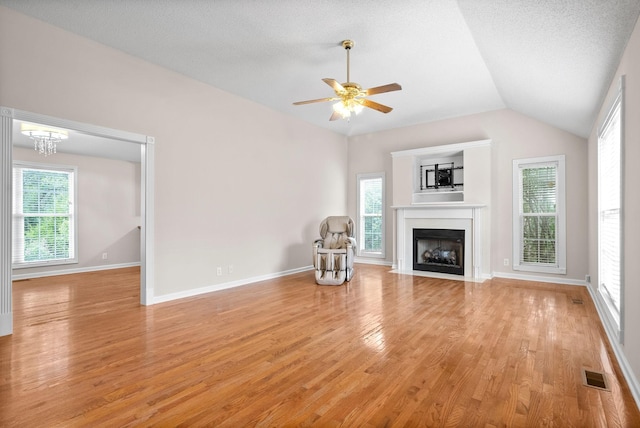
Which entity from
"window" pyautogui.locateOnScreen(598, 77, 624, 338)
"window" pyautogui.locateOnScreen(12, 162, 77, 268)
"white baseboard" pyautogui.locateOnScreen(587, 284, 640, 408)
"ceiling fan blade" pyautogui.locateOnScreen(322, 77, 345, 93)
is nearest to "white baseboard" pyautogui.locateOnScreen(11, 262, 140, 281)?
"window" pyautogui.locateOnScreen(12, 162, 77, 268)

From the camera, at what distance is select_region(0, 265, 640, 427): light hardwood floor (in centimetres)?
187

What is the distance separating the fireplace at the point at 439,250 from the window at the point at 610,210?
2.34m

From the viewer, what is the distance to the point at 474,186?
6.06 metres

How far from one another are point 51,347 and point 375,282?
13.9 feet

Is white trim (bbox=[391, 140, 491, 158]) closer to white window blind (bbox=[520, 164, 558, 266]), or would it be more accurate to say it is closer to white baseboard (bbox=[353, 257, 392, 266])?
white window blind (bbox=[520, 164, 558, 266])

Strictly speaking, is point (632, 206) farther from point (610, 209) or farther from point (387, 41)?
point (387, 41)

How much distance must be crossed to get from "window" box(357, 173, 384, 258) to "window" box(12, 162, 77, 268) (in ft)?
20.4

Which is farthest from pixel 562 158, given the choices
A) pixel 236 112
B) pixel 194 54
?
pixel 194 54

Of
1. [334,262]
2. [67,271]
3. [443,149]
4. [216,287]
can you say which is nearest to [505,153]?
[443,149]

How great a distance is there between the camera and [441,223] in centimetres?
635

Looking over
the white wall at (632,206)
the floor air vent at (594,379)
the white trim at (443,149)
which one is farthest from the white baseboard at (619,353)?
the white trim at (443,149)

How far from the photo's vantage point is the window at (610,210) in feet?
9.62

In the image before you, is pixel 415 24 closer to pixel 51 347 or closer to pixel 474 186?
pixel 474 186

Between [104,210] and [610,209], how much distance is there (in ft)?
29.0
